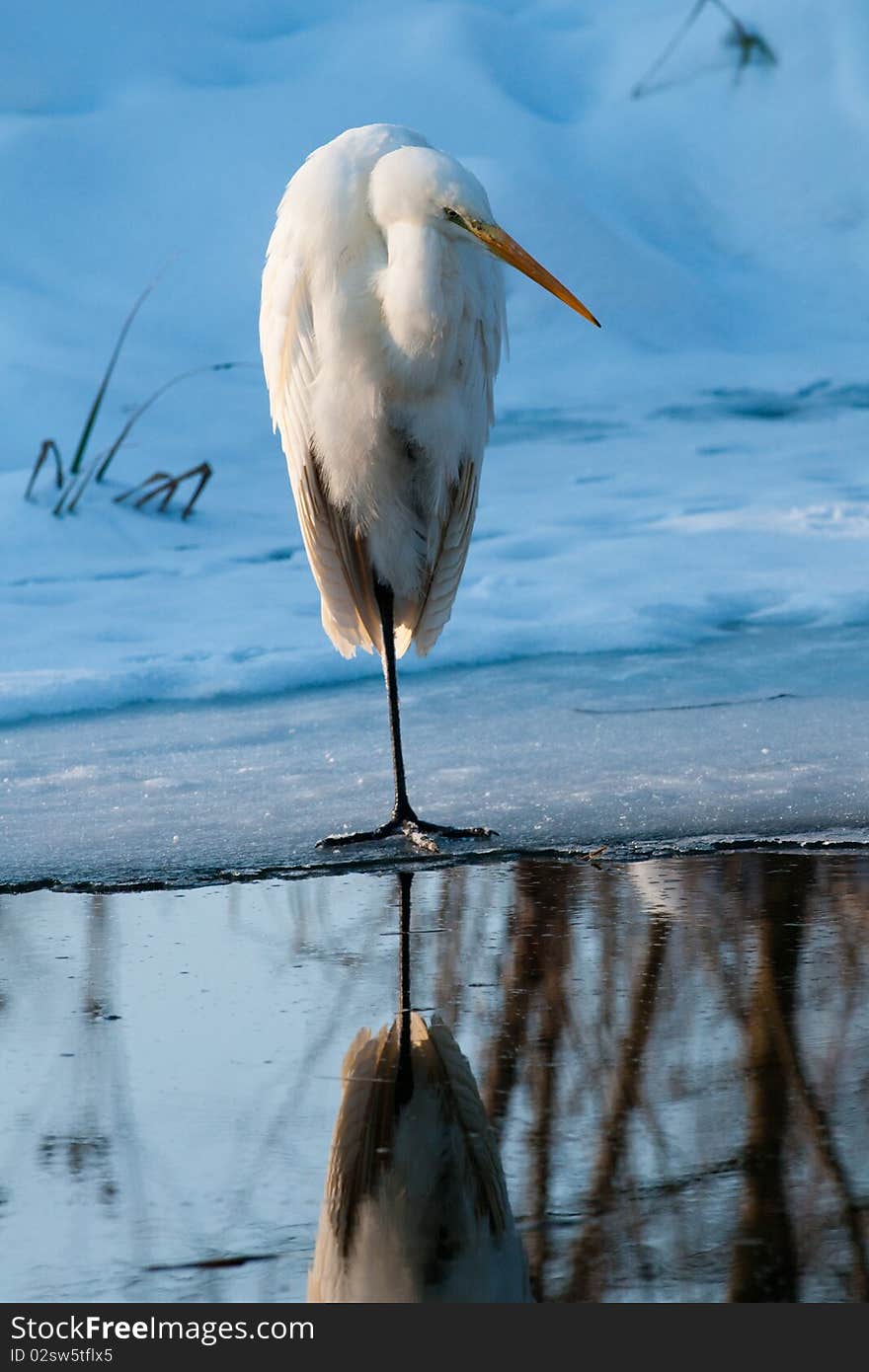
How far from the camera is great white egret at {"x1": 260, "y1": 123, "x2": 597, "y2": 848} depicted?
3.51 m

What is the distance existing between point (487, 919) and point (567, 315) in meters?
9.40

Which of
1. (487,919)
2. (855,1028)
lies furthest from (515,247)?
(855,1028)

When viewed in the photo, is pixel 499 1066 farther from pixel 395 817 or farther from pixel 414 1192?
pixel 395 817

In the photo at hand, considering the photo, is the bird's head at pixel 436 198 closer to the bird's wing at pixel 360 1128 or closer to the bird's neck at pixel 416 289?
the bird's neck at pixel 416 289

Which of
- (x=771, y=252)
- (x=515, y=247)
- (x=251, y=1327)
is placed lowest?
(x=251, y=1327)

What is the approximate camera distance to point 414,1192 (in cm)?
182

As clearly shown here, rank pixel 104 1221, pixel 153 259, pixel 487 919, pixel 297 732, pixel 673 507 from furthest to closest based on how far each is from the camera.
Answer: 1. pixel 153 259
2. pixel 673 507
3. pixel 297 732
4. pixel 487 919
5. pixel 104 1221

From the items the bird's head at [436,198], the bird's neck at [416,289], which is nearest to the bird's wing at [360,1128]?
the bird's neck at [416,289]

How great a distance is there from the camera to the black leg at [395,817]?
3488 millimetres

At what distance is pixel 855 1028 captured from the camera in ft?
7.23

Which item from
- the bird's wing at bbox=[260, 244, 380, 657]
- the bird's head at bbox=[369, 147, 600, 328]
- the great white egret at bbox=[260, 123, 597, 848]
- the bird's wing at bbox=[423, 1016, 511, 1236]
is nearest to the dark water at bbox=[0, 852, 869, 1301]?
the bird's wing at bbox=[423, 1016, 511, 1236]

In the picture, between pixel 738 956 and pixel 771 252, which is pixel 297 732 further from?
pixel 771 252

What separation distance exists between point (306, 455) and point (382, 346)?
1.34 ft

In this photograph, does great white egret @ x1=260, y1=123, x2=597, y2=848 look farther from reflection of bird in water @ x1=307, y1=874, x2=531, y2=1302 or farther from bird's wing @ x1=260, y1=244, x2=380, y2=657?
reflection of bird in water @ x1=307, y1=874, x2=531, y2=1302
